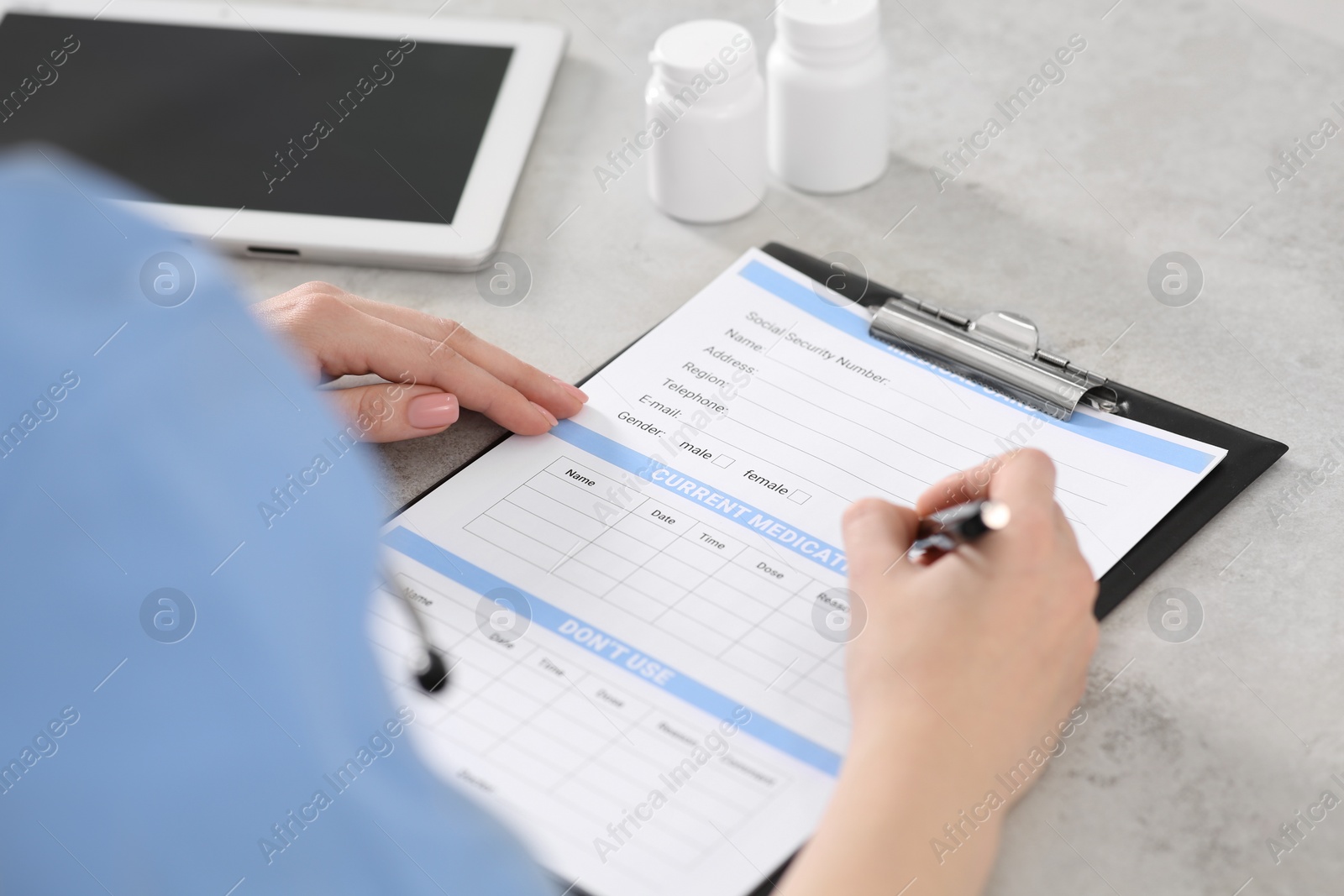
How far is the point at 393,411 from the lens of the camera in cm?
80

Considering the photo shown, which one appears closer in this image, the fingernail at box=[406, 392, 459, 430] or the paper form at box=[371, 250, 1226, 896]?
the paper form at box=[371, 250, 1226, 896]

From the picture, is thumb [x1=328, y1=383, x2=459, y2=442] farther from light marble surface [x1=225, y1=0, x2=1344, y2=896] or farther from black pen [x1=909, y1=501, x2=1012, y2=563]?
black pen [x1=909, y1=501, x2=1012, y2=563]

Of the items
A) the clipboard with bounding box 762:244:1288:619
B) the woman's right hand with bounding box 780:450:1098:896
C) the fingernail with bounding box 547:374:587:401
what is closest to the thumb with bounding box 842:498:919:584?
the woman's right hand with bounding box 780:450:1098:896

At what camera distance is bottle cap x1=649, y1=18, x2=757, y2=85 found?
0.90 metres

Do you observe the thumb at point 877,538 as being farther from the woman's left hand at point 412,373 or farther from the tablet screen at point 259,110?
the tablet screen at point 259,110

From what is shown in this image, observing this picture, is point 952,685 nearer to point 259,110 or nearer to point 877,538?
point 877,538

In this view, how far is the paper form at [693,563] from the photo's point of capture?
0.60 meters

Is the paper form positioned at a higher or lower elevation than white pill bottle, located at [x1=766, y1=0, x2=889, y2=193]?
lower

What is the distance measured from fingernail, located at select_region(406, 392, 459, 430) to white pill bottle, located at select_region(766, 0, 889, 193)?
40cm

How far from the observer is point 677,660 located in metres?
0.66

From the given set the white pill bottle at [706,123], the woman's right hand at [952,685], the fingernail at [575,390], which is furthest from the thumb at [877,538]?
the white pill bottle at [706,123]

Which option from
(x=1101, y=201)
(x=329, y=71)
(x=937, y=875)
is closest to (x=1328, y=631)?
(x=937, y=875)

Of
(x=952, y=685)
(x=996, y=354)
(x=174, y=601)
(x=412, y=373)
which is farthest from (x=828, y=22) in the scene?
(x=174, y=601)

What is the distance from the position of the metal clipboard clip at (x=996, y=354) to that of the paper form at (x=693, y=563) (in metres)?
0.01
